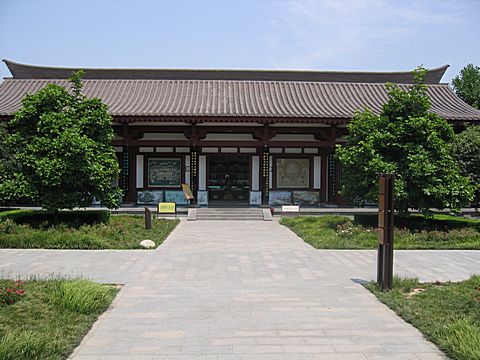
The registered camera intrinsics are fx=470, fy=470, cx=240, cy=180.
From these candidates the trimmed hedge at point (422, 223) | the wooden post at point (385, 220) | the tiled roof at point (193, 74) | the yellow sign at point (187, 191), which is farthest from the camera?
the tiled roof at point (193, 74)

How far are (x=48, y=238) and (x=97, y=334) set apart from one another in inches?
264

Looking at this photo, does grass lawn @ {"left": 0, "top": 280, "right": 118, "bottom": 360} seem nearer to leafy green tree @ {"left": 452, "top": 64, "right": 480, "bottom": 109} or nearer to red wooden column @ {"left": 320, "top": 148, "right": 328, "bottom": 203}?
red wooden column @ {"left": 320, "top": 148, "right": 328, "bottom": 203}

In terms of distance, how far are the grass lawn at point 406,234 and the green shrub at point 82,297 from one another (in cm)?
617

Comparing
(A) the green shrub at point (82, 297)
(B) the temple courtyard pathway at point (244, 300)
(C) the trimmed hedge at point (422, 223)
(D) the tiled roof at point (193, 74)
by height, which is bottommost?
(B) the temple courtyard pathway at point (244, 300)

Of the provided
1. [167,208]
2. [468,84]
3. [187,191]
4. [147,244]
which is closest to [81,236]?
[147,244]

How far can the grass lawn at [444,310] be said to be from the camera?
4391mm

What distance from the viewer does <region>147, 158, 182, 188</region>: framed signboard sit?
21078 mm

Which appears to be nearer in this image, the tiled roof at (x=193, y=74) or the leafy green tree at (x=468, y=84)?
the tiled roof at (x=193, y=74)

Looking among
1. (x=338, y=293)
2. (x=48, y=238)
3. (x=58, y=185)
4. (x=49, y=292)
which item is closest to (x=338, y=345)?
(x=338, y=293)

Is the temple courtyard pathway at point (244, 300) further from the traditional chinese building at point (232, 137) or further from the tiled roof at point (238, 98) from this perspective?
the tiled roof at point (238, 98)

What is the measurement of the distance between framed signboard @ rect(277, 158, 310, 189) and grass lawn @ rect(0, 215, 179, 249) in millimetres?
8462

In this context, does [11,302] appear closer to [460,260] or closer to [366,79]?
[460,260]

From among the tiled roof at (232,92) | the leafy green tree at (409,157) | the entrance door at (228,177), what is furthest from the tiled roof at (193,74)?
the leafy green tree at (409,157)

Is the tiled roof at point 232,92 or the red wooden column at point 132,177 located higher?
the tiled roof at point 232,92
